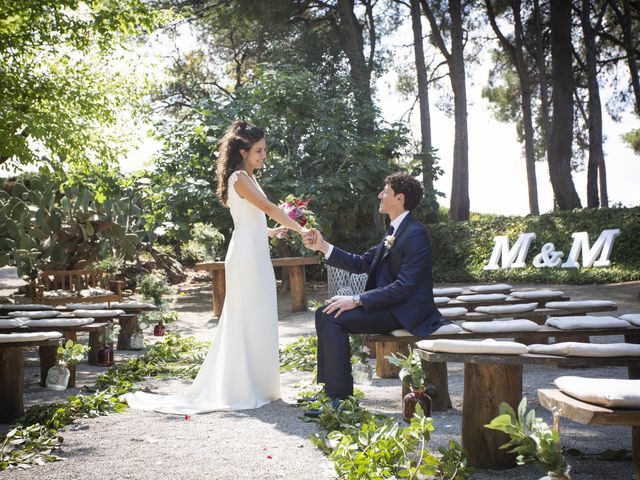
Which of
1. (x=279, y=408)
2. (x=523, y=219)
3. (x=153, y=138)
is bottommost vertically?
(x=279, y=408)

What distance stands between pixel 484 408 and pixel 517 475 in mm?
349

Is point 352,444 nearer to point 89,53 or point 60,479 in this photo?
point 60,479

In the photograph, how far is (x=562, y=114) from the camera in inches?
704

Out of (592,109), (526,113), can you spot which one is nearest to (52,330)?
(526,113)

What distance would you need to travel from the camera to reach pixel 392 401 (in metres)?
5.38

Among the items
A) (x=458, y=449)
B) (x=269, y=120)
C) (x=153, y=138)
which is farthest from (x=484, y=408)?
(x=153, y=138)

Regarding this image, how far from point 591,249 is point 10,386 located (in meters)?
12.2

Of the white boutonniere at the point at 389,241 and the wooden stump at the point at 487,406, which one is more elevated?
the white boutonniere at the point at 389,241

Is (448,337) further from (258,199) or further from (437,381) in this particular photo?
(258,199)

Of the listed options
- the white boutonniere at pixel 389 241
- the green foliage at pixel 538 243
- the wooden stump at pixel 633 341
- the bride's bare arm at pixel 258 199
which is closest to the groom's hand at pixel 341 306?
the white boutonniere at pixel 389 241

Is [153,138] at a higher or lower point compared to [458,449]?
higher

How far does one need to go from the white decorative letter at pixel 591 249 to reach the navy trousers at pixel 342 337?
1058 centimetres

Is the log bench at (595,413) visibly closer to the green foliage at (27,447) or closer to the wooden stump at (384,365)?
the green foliage at (27,447)

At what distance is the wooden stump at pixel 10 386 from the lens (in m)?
4.97
